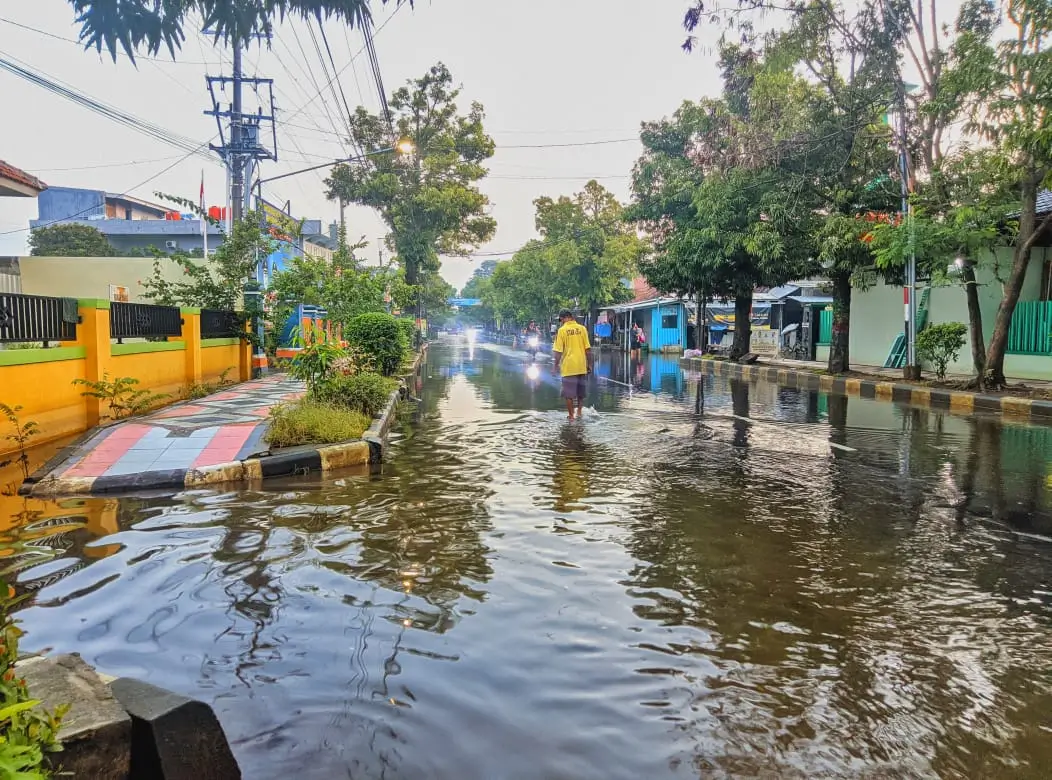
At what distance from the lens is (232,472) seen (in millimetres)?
7781

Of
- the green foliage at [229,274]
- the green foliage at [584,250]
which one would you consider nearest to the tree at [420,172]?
the green foliage at [584,250]

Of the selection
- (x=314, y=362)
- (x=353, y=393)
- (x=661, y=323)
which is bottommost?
(x=353, y=393)

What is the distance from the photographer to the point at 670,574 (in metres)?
4.89

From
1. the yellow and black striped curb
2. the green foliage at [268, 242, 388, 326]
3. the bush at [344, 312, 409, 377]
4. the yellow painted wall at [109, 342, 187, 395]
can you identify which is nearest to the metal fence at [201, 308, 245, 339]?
the green foliage at [268, 242, 388, 326]

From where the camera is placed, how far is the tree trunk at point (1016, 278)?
1495 cm

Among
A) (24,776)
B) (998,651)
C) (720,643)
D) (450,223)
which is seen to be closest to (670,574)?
(720,643)

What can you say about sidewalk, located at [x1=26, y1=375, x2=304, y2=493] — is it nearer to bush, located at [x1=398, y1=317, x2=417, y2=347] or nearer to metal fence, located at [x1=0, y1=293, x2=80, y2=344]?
metal fence, located at [x1=0, y1=293, x2=80, y2=344]

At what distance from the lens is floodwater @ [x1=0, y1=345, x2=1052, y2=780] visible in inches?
116

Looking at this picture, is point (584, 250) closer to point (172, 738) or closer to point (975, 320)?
point (975, 320)

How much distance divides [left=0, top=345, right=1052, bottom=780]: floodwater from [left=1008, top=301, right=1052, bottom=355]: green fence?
12.9 meters

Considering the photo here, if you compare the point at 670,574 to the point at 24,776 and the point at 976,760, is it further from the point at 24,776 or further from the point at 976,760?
the point at 24,776

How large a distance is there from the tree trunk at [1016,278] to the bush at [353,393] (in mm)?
12716

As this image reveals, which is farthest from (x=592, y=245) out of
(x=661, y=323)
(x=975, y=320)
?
(x=975, y=320)

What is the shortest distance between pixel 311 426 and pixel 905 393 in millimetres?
13913
